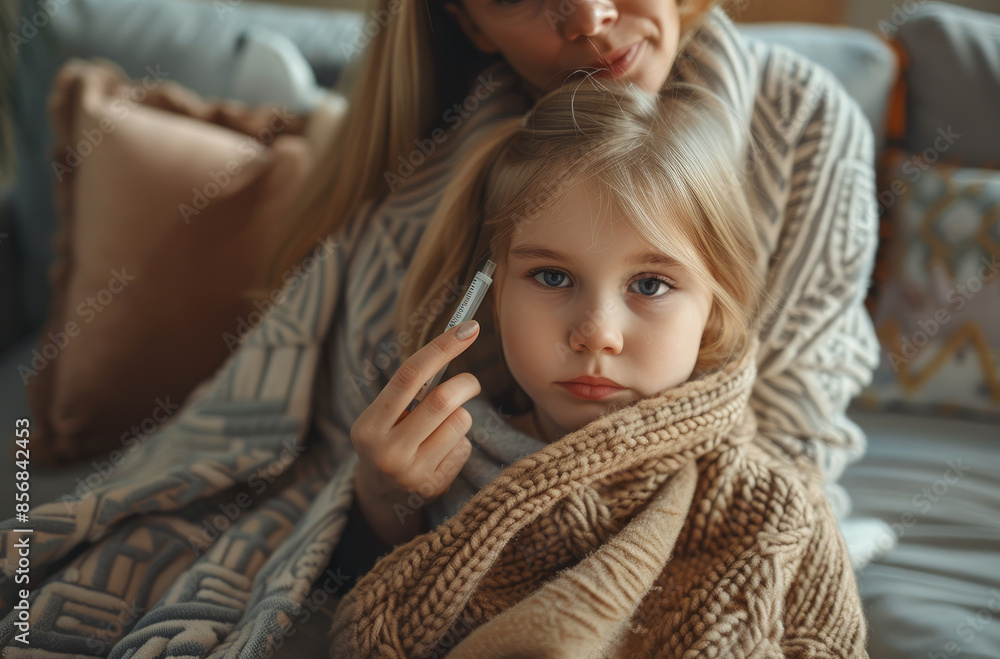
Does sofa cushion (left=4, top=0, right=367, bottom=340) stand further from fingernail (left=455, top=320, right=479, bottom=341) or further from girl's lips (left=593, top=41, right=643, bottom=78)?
fingernail (left=455, top=320, right=479, bottom=341)

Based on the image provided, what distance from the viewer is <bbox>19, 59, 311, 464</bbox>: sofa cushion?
42.4 inches

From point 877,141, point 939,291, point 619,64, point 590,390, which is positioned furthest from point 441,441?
point 877,141

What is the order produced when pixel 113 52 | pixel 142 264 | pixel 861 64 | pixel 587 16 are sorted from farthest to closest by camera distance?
pixel 113 52 < pixel 861 64 < pixel 142 264 < pixel 587 16

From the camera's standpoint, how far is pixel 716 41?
0.81m

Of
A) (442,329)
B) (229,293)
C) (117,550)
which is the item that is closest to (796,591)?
(442,329)

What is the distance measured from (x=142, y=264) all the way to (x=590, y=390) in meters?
0.80

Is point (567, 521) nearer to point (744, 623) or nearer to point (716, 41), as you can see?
point (744, 623)

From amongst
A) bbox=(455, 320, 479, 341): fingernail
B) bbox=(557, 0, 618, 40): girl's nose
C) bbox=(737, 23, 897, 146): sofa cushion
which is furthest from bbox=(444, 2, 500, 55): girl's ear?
bbox=(737, 23, 897, 146): sofa cushion

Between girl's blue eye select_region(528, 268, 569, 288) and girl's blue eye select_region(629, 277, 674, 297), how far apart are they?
0.20 feet

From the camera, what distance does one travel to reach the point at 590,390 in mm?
618

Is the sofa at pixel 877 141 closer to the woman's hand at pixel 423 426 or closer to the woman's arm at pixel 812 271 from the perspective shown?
the woman's arm at pixel 812 271

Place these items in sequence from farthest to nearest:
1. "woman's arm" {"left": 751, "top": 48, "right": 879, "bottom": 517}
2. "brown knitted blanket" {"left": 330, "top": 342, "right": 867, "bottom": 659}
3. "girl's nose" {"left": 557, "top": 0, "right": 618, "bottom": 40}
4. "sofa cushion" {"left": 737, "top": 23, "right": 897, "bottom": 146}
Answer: "sofa cushion" {"left": 737, "top": 23, "right": 897, "bottom": 146}, "woman's arm" {"left": 751, "top": 48, "right": 879, "bottom": 517}, "girl's nose" {"left": 557, "top": 0, "right": 618, "bottom": 40}, "brown knitted blanket" {"left": 330, "top": 342, "right": 867, "bottom": 659}

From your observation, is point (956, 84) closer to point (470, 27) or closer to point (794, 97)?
point (794, 97)

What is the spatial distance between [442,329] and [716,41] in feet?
1.53
